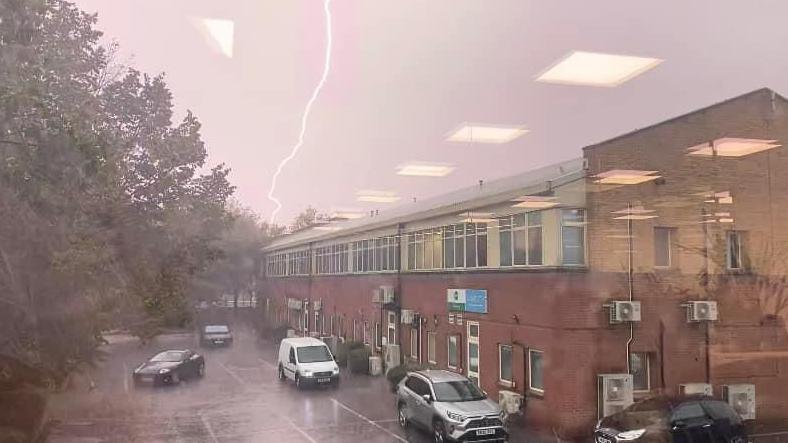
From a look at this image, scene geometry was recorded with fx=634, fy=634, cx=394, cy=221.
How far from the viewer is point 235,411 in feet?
28.8

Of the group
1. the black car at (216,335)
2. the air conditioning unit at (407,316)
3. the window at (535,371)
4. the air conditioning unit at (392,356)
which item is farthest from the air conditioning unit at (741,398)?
the black car at (216,335)

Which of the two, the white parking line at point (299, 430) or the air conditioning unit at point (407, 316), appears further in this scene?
the air conditioning unit at point (407, 316)

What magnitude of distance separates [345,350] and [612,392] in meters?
7.68

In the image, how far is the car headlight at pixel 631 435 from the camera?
6.45m

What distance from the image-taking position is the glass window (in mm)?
7344

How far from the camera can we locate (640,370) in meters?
7.44

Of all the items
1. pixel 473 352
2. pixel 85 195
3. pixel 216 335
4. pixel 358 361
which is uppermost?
pixel 85 195

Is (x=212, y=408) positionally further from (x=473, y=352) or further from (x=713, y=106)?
(x=713, y=106)

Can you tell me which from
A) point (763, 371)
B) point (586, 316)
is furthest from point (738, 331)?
point (586, 316)

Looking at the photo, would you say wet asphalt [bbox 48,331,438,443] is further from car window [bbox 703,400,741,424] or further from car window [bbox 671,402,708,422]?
car window [bbox 703,400,741,424]

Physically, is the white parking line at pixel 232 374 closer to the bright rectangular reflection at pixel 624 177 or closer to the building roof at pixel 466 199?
the building roof at pixel 466 199

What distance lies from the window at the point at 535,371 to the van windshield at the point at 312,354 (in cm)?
493

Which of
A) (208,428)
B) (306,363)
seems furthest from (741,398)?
(306,363)

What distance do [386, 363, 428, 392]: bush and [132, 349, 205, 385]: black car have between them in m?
3.43
